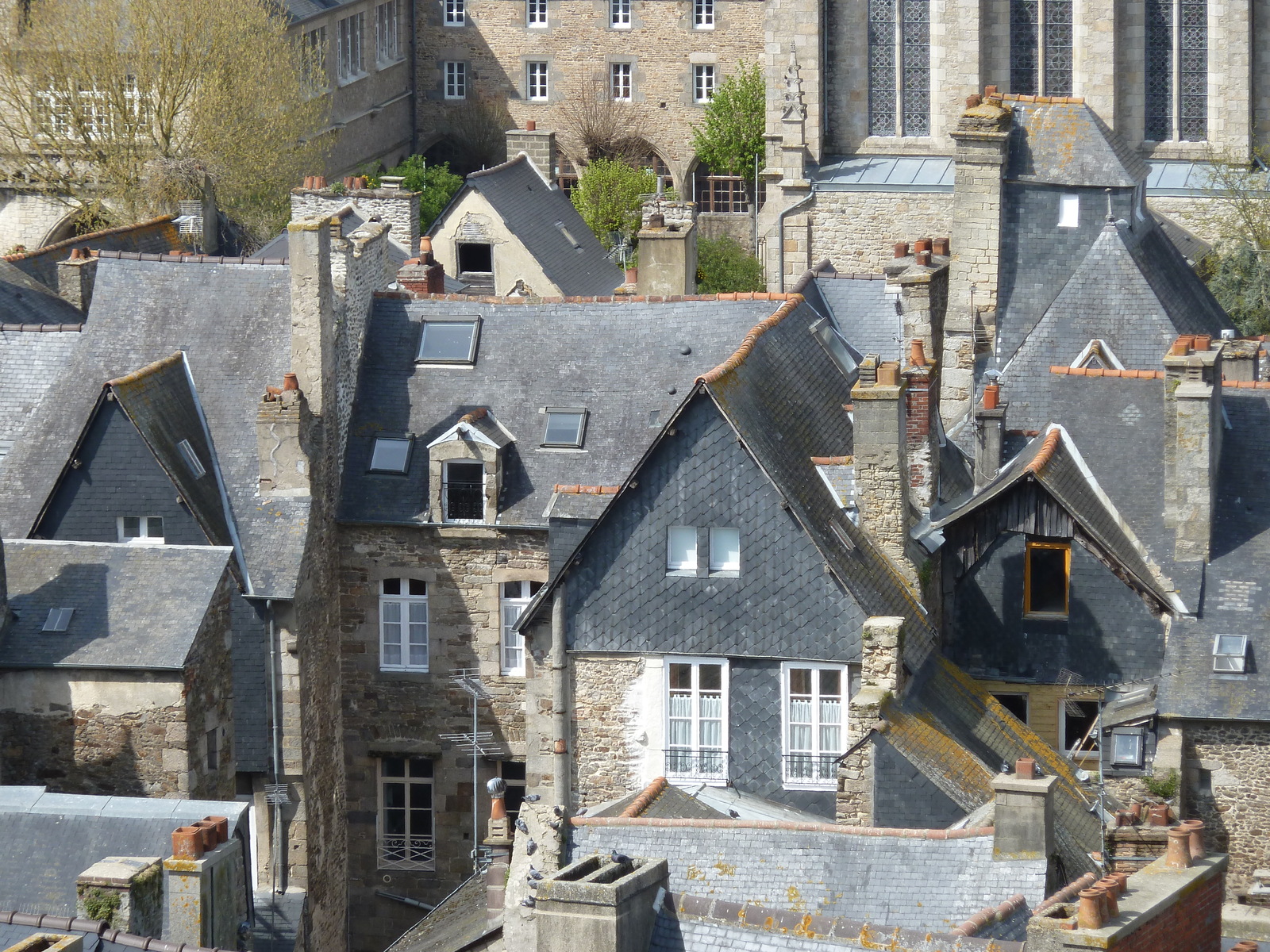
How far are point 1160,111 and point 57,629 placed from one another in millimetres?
37499

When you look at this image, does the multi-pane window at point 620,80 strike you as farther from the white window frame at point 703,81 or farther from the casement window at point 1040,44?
the casement window at point 1040,44

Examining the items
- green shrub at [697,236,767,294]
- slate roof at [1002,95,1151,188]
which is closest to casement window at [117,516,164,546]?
slate roof at [1002,95,1151,188]

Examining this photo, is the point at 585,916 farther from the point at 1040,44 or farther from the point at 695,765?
the point at 1040,44

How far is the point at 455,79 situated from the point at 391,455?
47.4 meters

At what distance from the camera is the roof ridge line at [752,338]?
2797cm

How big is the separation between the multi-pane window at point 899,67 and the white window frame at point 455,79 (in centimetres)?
2182

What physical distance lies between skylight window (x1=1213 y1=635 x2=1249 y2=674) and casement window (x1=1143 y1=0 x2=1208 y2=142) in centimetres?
3128

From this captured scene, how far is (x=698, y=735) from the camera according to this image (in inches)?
1088

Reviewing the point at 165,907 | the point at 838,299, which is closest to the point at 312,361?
the point at 838,299

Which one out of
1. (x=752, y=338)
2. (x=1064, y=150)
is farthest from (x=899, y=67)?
(x=752, y=338)

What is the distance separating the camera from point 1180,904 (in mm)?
18406

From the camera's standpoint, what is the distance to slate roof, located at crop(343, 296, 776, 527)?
31.9m

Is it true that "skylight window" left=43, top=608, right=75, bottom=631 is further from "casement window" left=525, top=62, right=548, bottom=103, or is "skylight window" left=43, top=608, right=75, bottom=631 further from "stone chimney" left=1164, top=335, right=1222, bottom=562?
"casement window" left=525, top=62, right=548, bottom=103

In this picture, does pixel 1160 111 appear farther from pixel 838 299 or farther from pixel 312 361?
pixel 312 361
